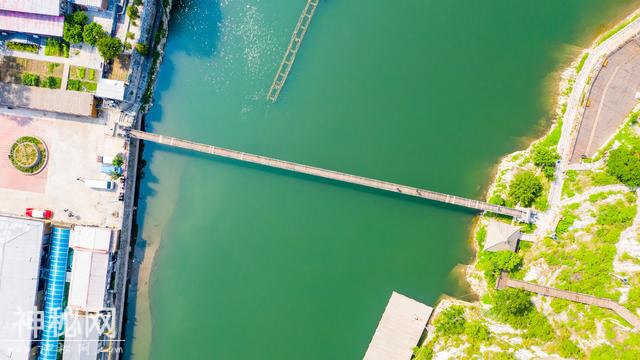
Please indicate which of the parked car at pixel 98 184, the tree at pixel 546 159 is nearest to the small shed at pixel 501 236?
the tree at pixel 546 159

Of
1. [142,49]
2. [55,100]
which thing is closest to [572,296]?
[142,49]

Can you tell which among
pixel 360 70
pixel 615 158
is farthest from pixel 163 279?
pixel 615 158

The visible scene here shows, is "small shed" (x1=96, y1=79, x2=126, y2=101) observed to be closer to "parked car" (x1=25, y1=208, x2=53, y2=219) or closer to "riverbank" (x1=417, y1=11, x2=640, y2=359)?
"parked car" (x1=25, y1=208, x2=53, y2=219)

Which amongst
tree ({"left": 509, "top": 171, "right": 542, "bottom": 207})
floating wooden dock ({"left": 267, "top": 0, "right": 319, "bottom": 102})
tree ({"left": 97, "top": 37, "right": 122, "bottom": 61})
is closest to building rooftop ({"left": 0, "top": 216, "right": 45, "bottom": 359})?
tree ({"left": 97, "top": 37, "right": 122, "bottom": 61})

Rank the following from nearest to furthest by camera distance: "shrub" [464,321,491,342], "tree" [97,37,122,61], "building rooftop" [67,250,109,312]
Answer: "tree" [97,37,122,61]
"building rooftop" [67,250,109,312]
"shrub" [464,321,491,342]

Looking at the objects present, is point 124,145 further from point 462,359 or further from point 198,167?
point 462,359

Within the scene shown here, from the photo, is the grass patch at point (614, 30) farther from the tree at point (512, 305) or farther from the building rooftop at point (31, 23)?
the building rooftop at point (31, 23)
